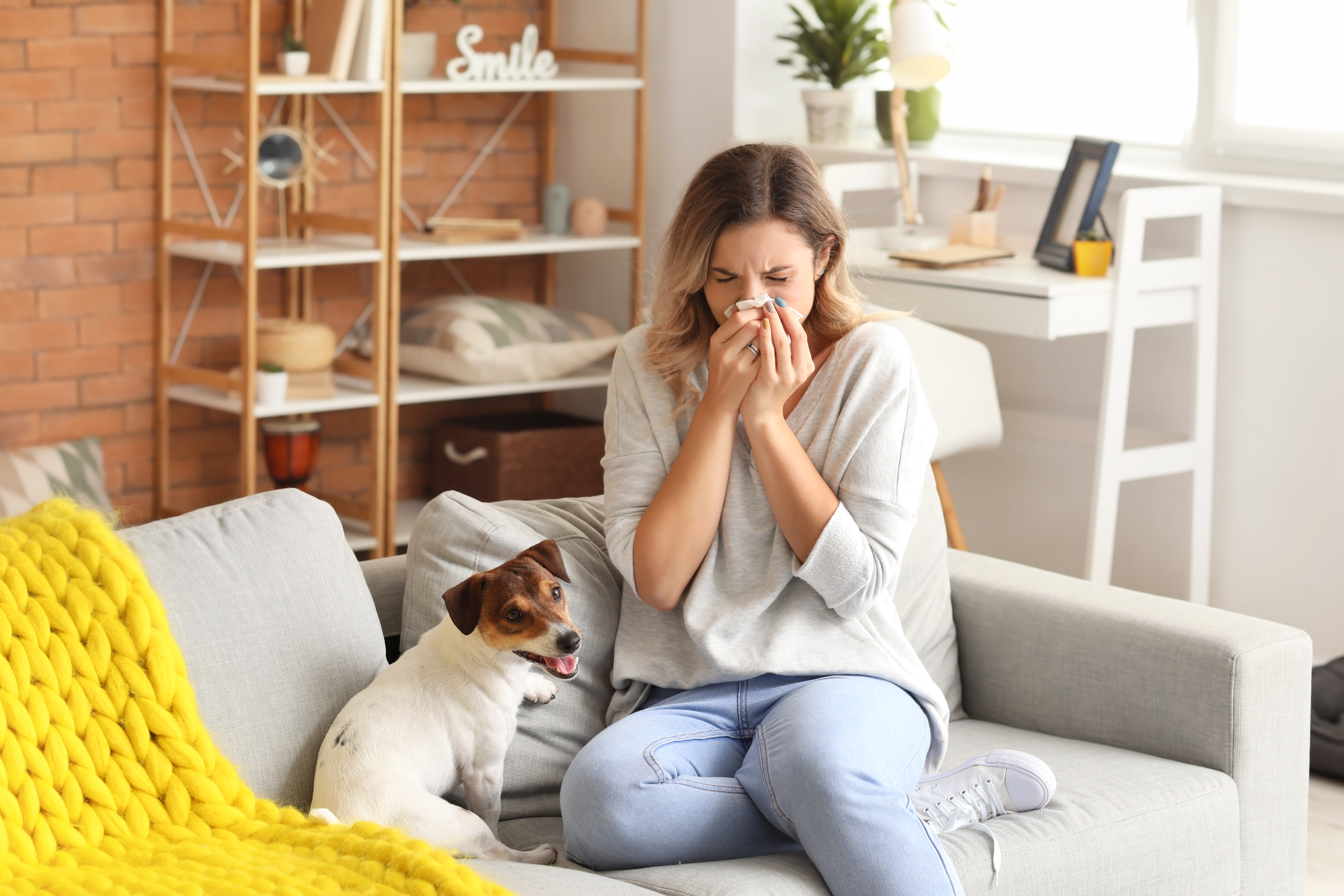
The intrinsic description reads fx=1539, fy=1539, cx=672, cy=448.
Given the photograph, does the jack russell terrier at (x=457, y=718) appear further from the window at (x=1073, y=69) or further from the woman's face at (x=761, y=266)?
the window at (x=1073, y=69)

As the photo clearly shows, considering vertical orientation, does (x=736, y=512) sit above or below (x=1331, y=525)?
above

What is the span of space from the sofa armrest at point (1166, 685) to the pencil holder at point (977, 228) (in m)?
1.39

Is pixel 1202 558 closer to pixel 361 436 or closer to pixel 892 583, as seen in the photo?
pixel 892 583

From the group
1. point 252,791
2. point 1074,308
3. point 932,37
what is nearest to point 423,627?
point 252,791

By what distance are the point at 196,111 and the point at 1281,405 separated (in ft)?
8.44

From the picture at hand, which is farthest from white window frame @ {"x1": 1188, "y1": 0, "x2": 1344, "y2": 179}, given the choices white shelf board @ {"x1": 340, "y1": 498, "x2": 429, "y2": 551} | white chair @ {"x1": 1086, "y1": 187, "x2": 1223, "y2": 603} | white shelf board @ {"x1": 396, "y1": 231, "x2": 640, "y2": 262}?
white shelf board @ {"x1": 340, "y1": 498, "x2": 429, "y2": 551}

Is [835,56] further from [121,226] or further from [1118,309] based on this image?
[121,226]

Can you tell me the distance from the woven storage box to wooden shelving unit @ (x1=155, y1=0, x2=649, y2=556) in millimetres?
129

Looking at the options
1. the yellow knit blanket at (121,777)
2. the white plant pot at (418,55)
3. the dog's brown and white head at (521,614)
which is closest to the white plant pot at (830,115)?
the white plant pot at (418,55)

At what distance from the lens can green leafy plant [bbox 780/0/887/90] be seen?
3.78 metres

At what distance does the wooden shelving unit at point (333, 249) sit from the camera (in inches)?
135

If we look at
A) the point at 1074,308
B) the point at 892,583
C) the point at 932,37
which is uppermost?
the point at 932,37

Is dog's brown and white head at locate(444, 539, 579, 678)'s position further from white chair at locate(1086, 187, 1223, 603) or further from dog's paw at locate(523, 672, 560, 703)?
white chair at locate(1086, 187, 1223, 603)

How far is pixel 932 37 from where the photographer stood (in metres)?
3.30
